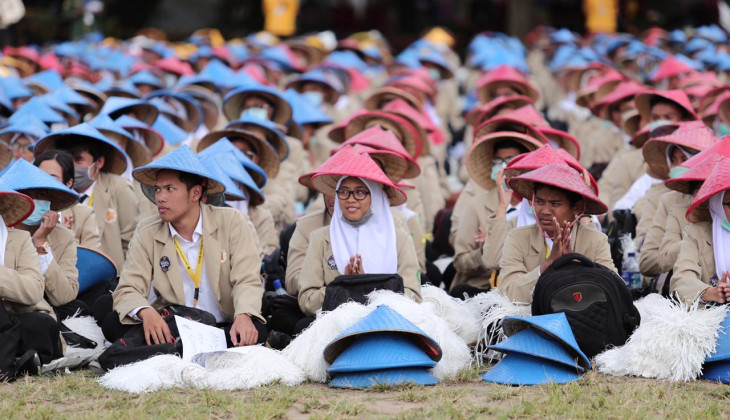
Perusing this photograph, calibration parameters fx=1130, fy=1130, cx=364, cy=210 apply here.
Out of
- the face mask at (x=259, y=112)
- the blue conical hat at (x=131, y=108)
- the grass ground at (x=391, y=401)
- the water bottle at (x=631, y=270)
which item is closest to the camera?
the grass ground at (x=391, y=401)

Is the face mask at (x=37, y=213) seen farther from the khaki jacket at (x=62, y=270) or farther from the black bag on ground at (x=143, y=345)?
the black bag on ground at (x=143, y=345)

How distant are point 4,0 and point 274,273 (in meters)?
11.2

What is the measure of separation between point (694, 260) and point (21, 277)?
3.39 meters

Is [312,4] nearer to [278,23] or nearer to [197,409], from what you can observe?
[278,23]

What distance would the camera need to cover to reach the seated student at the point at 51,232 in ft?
19.4

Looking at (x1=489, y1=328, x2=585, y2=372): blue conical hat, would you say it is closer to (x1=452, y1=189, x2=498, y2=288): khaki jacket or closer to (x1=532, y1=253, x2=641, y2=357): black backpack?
(x1=532, y1=253, x2=641, y2=357): black backpack

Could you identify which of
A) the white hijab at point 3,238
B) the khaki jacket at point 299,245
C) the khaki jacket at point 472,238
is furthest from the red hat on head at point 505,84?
the white hijab at point 3,238

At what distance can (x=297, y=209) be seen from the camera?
9.94 meters

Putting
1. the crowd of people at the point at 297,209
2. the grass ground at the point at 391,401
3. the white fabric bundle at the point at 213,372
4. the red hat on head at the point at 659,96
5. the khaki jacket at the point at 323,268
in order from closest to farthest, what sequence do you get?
the grass ground at the point at 391,401, the white fabric bundle at the point at 213,372, the crowd of people at the point at 297,209, the khaki jacket at the point at 323,268, the red hat on head at the point at 659,96

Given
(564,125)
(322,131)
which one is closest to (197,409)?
(322,131)

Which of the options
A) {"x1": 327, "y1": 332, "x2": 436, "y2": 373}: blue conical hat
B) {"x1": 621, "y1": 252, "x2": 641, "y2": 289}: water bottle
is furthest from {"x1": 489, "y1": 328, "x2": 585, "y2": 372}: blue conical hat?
{"x1": 621, "y1": 252, "x2": 641, "y2": 289}: water bottle

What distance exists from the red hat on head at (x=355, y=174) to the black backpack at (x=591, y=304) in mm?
1033

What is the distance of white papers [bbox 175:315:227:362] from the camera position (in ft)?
Answer: 18.0

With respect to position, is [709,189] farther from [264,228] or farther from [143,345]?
[264,228]
